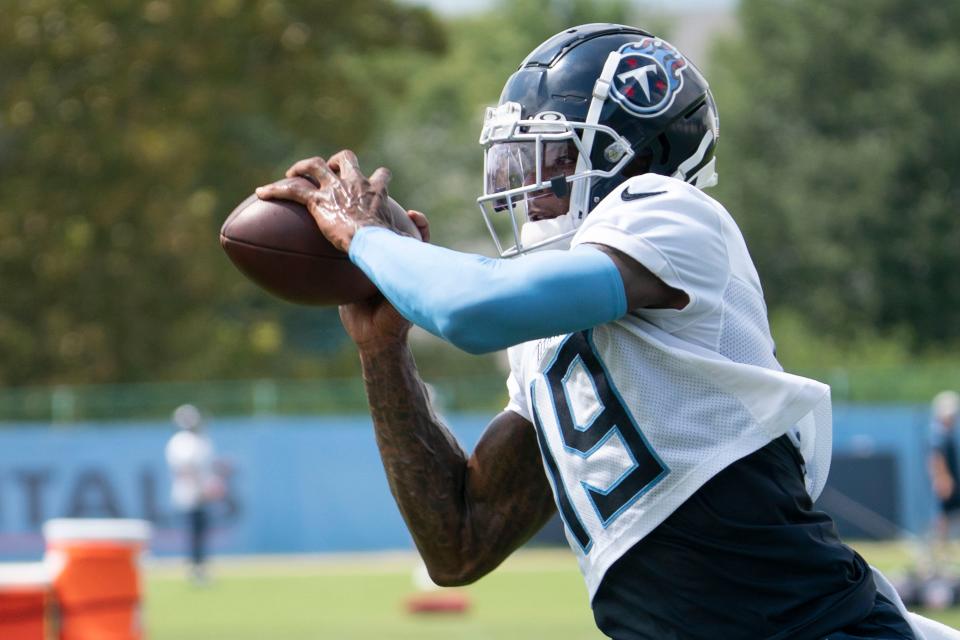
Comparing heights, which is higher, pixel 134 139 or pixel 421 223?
pixel 421 223

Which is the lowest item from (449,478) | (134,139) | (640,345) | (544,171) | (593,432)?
(134,139)

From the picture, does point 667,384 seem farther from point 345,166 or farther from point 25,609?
point 25,609

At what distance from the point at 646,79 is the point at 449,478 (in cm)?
81

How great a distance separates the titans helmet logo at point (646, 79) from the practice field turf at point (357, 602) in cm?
705

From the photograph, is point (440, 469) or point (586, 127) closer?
point (586, 127)

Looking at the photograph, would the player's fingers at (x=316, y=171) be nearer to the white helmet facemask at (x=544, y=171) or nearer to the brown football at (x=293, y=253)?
the brown football at (x=293, y=253)

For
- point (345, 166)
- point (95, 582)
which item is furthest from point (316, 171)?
point (95, 582)

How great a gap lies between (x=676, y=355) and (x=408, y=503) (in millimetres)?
738

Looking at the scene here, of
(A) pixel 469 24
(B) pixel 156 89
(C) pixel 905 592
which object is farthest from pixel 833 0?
(C) pixel 905 592

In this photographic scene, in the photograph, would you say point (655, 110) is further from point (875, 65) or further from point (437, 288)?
point (875, 65)

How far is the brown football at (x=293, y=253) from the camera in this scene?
2.76 meters

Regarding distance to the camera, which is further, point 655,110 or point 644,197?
point 655,110

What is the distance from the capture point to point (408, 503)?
9.43ft

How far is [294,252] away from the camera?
277 cm
